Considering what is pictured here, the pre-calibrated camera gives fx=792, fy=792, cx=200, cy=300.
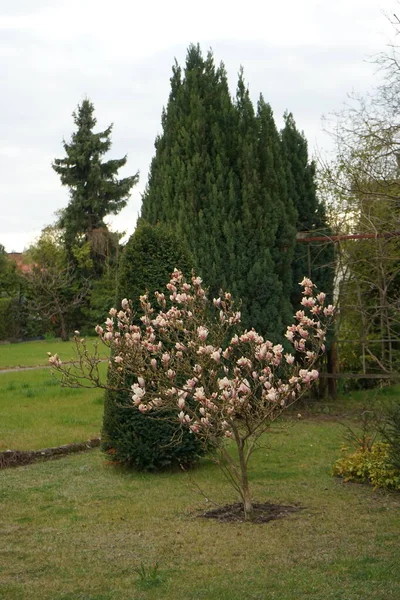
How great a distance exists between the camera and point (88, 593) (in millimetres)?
5129

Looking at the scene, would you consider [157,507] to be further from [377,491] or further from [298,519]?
[377,491]

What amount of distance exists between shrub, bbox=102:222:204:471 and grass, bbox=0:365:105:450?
6.98ft

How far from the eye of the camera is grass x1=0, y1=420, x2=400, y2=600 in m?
5.16

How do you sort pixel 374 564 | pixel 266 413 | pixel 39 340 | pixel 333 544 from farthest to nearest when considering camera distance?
pixel 39 340 < pixel 266 413 < pixel 333 544 < pixel 374 564

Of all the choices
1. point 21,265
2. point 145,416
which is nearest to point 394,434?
point 145,416

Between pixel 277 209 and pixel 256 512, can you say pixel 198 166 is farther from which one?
pixel 256 512

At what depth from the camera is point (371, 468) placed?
8188mm

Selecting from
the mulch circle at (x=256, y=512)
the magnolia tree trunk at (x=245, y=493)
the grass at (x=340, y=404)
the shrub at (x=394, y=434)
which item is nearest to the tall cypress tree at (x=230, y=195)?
the grass at (x=340, y=404)

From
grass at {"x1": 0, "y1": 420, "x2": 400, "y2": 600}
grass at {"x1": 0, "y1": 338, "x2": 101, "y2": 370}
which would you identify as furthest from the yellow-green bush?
grass at {"x1": 0, "y1": 338, "x2": 101, "y2": 370}

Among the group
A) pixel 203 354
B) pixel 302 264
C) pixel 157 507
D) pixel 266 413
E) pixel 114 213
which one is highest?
pixel 114 213

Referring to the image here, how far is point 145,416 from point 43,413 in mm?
5625

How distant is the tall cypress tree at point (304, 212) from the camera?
15195 millimetres

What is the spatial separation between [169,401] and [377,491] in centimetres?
246

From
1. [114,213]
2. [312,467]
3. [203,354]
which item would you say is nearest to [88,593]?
[203,354]
